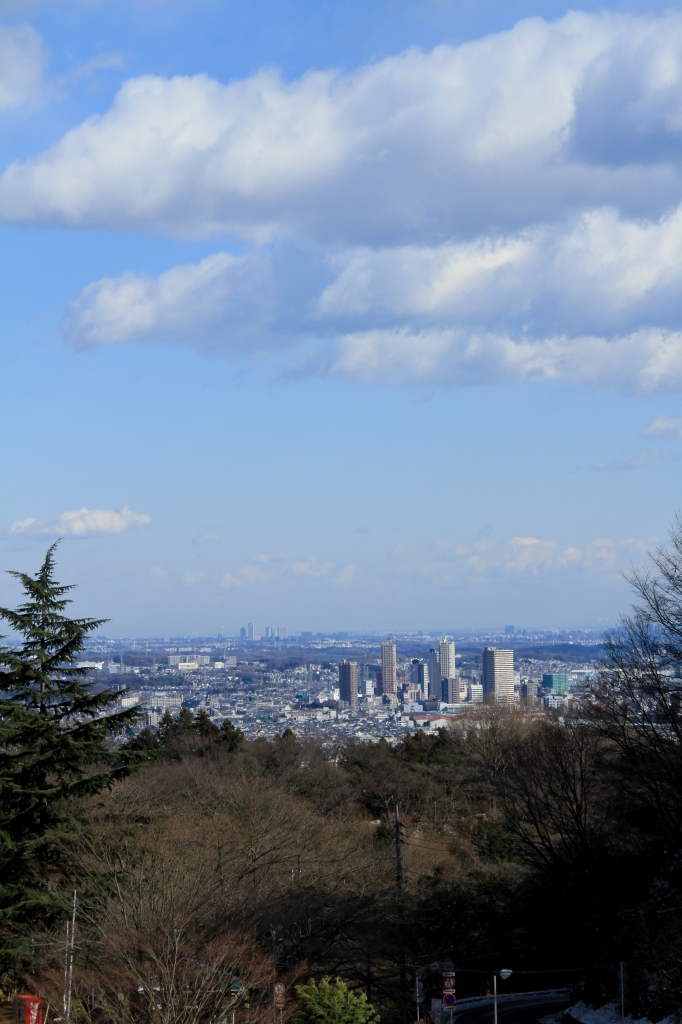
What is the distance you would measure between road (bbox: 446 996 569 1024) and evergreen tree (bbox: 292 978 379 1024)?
11.0 metres

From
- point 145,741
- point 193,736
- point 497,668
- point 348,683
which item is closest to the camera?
point 145,741

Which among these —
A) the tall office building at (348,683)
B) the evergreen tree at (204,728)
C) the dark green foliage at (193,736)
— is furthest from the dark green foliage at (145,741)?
the tall office building at (348,683)

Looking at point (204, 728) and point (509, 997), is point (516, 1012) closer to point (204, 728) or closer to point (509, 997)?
point (509, 997)

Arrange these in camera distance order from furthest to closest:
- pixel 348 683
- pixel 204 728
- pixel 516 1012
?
1. pixel 348 683
2. pixel 204 728
3. pixel 516 1012

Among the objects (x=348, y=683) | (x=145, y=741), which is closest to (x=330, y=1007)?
(x=145, y=741)

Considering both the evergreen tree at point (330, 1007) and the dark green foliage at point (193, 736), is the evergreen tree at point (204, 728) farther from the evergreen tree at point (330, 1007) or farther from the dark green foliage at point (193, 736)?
the evergreen tree at point (330, 1007)

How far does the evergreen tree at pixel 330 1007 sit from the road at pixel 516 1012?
434 inches

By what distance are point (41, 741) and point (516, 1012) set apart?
15386mm

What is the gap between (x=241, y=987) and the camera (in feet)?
62.1

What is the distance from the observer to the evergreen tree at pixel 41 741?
23.8 m

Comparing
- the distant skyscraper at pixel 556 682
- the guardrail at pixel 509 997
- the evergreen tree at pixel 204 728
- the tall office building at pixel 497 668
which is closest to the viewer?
the guardrail at pixel 509 997

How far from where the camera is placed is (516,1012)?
92.8 feet

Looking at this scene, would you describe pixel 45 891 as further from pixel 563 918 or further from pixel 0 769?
pixel 563 918

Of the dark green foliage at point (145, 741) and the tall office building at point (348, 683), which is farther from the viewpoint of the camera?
the tall office building at point (348, 683)
